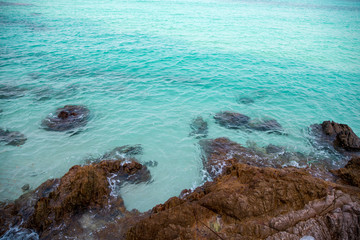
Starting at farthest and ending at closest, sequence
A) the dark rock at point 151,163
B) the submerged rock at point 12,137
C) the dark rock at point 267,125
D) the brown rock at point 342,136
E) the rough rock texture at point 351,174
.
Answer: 1. the dark rock at point 267,125
2. the brown rock at point 342,136
3. the submerged rock at point 12,137
4. the dark rock at point 151,163
5. the rough rock texture at point 351,174

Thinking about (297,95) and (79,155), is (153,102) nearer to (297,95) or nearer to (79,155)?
(79,155)

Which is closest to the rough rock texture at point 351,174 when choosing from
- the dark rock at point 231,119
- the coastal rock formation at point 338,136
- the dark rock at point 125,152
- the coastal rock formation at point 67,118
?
the coastal rock formation at point 338,136

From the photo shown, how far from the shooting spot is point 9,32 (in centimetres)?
2552

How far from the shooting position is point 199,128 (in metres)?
10.7

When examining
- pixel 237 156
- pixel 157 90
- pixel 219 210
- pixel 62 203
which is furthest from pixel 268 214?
pixel 157 90

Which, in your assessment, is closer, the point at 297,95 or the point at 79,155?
the point at 79,155

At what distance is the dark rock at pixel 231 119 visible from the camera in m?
11.0

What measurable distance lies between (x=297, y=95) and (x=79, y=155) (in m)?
14.5

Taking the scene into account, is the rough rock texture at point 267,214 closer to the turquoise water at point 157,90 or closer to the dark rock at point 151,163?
the turquoise water at point 157,90

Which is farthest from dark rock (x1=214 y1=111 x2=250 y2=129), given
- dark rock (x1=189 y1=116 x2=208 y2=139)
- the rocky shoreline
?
the rocky shoreline

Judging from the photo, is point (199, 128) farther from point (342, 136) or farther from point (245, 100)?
point (342, 136)

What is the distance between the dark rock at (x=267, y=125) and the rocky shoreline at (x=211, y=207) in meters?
2.75

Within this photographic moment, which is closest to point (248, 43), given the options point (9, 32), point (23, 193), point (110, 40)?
point (110, 40)

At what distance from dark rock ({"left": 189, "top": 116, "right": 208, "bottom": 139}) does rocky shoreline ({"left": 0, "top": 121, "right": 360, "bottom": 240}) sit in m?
2.11
